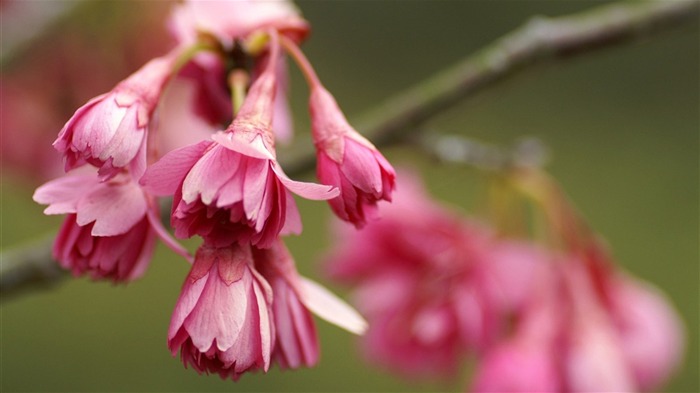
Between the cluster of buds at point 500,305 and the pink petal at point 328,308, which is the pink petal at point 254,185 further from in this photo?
the cluster of buds at point 500,305

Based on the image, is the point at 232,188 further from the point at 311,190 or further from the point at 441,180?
the point at 441,180

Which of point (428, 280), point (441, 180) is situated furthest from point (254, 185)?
point (441, 180)

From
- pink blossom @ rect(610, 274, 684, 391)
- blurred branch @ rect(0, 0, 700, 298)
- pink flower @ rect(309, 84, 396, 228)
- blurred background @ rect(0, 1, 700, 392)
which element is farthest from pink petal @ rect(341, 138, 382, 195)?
blurred background @ rect(0, 1, 700, 392)

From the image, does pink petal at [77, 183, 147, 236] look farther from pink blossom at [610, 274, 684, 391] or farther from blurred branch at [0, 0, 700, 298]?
pink blossom at [610, 274, 684, 391]

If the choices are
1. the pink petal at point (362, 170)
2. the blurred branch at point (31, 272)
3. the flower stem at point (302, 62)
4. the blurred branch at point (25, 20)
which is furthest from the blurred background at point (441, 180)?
the pink petal at point (362, 170)

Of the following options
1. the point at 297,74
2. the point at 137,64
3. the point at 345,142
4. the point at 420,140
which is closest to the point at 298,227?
the point at 345,142

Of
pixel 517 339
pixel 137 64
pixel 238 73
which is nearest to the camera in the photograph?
pixel 238 73

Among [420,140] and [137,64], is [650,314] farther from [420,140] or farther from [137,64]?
[137,64]

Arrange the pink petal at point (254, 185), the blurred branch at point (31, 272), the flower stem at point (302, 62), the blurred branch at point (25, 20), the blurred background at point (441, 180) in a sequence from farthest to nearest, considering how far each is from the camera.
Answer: the blurred background at point (441, 180) → the blurred branch at point (25, 20) → the blurred branch at point (31, 272) → the flower stem at point (302, 62) → the pink petal at point (254, 185)
